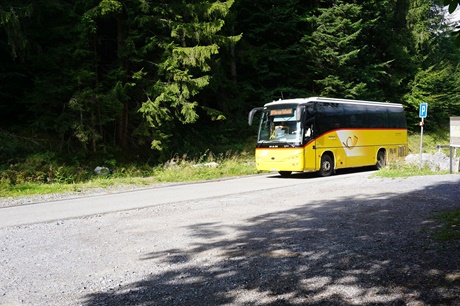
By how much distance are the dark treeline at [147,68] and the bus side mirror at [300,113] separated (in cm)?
483

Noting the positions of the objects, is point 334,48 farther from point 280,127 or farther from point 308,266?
point 308,266

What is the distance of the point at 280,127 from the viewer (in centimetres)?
1881

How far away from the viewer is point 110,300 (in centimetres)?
496

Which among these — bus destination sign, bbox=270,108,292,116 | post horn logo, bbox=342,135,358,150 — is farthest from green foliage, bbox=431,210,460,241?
post horn logo, bbox=342,135,358,150

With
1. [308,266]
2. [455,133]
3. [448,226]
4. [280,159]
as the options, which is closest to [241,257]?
[308,266]

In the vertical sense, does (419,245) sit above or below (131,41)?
below

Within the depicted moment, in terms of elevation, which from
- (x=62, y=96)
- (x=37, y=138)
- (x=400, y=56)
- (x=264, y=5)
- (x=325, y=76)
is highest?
(x=264, y=5)

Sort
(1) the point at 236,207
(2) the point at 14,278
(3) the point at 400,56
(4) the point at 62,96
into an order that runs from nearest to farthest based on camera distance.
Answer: (2) the point at 14,278 < (1) the point at 236,207 < (4) the point at 62,96 < (3) the point at 400,56

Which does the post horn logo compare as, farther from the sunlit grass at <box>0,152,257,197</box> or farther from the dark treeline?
the dark treeline

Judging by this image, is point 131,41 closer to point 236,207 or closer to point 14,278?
point 236,207

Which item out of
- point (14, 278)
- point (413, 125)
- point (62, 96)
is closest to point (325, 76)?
point (413, 125)

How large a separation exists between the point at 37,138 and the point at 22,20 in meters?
5.14

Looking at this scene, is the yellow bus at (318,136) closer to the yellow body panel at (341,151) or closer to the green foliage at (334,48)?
the yellow body panel at (341,151)

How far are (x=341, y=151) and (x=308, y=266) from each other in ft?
49.8
